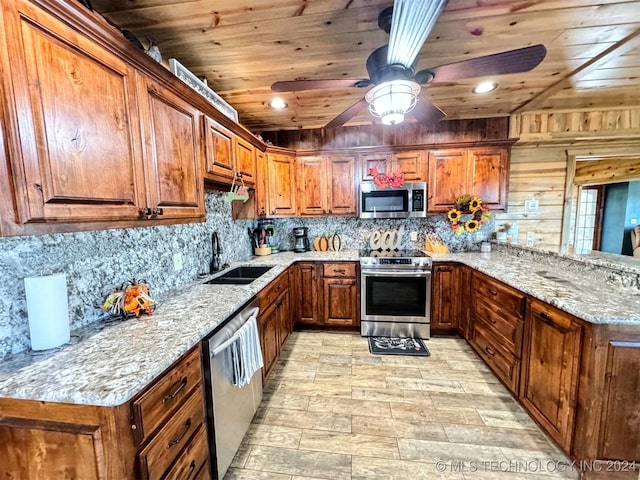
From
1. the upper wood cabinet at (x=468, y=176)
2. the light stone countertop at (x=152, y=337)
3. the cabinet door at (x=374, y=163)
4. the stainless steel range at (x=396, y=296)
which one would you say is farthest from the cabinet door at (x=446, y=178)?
the light stone countertop at (x=152, y=337)

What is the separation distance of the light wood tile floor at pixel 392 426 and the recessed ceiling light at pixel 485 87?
260 cm

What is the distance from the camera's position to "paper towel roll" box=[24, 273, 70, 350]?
1.07m

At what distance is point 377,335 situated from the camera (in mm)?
3143

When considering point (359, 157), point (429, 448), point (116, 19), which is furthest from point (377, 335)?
point (116, 19)

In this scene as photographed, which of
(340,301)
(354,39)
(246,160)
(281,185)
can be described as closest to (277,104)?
(246,160)

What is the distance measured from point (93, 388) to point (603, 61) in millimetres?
3566

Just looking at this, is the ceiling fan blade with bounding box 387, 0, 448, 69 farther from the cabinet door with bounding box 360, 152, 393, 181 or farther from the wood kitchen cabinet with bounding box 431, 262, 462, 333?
the wood kitchen cabinet with bounding box 431, 262, 462, 333

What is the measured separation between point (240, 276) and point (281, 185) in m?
1.27

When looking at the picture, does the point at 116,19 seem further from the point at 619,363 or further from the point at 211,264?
the point at 619,363

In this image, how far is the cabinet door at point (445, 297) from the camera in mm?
3037

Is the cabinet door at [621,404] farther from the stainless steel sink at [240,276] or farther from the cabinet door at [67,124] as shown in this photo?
the cabinet door at [67,124]

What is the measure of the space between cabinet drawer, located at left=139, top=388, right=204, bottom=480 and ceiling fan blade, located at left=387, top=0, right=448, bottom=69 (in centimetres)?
189

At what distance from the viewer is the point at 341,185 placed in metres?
3.40

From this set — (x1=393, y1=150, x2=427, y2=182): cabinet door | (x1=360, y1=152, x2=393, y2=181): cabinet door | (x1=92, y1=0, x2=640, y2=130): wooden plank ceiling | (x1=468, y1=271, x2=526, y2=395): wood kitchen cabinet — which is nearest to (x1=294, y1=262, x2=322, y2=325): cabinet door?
(x1=360, y1=152, x2=393, y2=181): cabinet door
